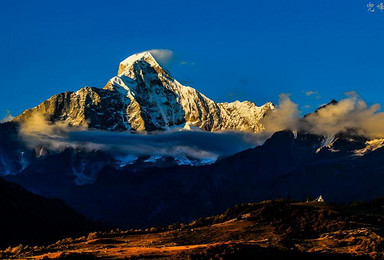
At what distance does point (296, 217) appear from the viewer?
340 ft

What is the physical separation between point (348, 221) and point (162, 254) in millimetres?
38146

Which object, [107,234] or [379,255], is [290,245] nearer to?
[379,255]

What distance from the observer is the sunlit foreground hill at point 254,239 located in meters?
73.2

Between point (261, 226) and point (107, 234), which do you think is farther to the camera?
point (107, 234)

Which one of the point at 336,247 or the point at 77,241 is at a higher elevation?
the point at 77,241

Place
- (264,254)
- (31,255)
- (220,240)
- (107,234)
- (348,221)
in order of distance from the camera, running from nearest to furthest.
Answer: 1. (264,254)
2. (31,255)
3. (220,240)
4. (348,221)
5. (107,234)

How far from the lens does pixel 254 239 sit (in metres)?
93.3

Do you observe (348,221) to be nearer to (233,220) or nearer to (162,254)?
(233,220)

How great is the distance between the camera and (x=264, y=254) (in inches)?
2827

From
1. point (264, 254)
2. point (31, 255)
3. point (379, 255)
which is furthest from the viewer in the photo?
point (31, 255)

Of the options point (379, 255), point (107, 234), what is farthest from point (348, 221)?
point (107, 234)

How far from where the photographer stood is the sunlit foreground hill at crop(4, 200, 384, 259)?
73250 mm

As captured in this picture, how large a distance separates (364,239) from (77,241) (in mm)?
43830

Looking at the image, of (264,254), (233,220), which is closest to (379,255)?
(264,254)
